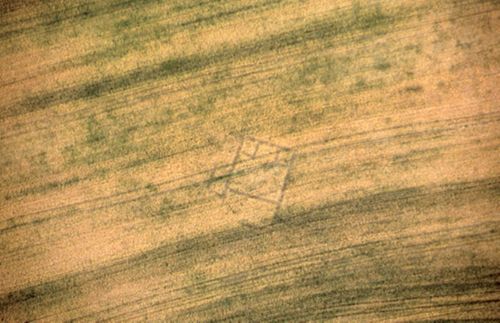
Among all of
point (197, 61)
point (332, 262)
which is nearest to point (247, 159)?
point (197, 61)

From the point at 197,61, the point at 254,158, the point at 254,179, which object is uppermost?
the point at 197,61

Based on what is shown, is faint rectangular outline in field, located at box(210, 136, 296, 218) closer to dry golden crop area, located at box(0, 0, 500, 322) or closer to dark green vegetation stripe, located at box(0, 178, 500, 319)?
dry golden crop area, located at box(0, 0, 500, 322)

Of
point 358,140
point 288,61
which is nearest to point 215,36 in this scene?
point 288,61

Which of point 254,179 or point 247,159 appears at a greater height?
point 247,159

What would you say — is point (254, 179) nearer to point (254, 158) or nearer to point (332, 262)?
point (254, 158)

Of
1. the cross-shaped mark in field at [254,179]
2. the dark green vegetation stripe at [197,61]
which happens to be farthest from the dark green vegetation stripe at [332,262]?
the dark green vegetation stripe at [197,61]

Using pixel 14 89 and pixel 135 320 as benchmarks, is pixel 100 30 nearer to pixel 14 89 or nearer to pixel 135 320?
pixel 14 89

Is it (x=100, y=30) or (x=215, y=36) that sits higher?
(x=100, y=30)

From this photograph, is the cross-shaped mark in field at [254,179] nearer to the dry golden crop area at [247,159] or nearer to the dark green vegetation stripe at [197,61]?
the dry golden crop area at [247,159]

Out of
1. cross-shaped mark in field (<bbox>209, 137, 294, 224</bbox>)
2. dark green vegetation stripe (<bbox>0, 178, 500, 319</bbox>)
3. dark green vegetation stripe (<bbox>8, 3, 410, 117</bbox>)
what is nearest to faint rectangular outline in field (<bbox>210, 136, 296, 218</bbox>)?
cross-shaped mark in field (<bbox>209, 137, 294, 224</bbox>)
